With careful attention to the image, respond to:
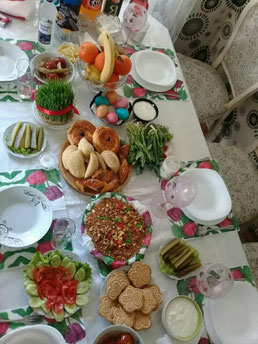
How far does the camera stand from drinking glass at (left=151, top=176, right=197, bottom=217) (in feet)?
3.83

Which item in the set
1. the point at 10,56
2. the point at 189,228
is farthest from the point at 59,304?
the point at 10,56

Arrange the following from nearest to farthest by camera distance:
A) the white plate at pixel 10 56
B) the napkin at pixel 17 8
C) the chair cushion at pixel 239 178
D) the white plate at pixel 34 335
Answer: the white plate at pixel 34 335 < the white plate at pixel 10 56 < the napkin at pixel 17 8 < the chair cushion at pixel 239 178

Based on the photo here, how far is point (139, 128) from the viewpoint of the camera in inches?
52.0

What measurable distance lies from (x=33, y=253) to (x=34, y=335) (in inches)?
9.5

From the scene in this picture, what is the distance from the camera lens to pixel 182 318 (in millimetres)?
1030

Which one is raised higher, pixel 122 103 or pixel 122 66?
pixel 122 66

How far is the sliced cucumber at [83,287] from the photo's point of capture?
98cm

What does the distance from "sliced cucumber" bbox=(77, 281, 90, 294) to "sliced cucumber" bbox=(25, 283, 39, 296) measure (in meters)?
0.11

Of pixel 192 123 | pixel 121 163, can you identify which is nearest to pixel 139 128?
pixel 121 163

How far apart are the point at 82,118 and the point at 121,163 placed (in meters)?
0.26

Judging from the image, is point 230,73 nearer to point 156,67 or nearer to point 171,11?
point 171,11

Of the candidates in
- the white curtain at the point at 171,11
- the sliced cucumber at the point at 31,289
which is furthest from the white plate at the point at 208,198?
the white curtain at the point at 171,11

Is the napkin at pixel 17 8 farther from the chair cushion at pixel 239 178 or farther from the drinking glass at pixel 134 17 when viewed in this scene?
the chair cushion at pixel 239 178

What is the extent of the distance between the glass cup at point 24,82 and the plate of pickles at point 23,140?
16 centimetres
